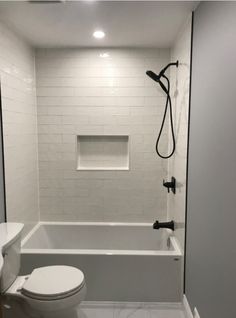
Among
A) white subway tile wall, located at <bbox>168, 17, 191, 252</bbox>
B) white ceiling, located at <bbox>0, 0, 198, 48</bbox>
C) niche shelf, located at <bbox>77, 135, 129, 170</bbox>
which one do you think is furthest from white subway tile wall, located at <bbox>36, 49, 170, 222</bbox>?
white subway tile wall, located at <bbox>168, 17, 191, 252</bbox>

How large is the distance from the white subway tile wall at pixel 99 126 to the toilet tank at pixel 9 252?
1.12 m

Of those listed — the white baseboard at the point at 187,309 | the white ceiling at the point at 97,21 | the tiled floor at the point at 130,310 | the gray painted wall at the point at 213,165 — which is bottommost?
the tiled floor at the point at 130,310

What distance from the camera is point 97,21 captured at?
2125 mm

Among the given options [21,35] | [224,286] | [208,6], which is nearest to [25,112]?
[21,35]

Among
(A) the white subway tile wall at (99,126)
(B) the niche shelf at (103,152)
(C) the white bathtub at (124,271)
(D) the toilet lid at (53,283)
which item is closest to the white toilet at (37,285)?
(D) the toilet lid at (53,283)

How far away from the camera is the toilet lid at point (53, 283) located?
1724mm

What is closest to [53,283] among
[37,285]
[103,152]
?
[37,285]

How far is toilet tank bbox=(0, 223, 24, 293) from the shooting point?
5.76 ft

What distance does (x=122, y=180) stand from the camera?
301 centimetres

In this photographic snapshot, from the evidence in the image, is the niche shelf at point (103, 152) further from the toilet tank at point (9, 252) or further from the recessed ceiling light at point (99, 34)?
the toilet tank at point (9, 252)

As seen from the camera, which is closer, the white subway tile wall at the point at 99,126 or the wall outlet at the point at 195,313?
the wall outlet at the point at 195,313

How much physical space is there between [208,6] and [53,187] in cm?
232

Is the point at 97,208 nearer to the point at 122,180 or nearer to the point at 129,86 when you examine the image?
the point at 122,180

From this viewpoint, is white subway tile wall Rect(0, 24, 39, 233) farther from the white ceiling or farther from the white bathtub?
the white bathtub
